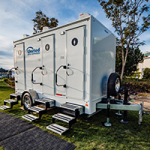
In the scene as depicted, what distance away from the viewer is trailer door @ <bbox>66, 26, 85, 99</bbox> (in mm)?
3180

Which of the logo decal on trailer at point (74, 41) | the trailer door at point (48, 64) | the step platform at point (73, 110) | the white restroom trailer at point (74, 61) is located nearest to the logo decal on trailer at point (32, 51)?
the white restroom trailer at point (74, 61)

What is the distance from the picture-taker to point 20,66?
5.45 metres

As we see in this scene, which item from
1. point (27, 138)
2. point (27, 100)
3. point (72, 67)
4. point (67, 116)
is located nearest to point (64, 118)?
point (67, 116)

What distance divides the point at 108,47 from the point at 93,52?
112 cm

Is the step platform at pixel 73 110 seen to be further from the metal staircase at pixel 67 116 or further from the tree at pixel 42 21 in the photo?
the tree at pixel 42 21

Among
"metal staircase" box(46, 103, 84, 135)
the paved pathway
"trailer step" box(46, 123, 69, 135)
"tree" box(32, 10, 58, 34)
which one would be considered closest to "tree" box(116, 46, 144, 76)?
"tree" box(32, 10, 58, 34)

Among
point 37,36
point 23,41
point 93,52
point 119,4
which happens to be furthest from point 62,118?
point 119,4

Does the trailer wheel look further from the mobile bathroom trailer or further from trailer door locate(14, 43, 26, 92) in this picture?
trailer door locate(14, 43, 26, 92)

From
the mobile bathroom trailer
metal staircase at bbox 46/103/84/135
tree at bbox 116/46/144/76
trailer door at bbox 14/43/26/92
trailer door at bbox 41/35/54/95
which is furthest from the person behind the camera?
tree at bbox 116/46/144/76

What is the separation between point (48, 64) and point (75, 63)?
4.20 feet

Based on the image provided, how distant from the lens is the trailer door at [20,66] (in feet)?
17.3

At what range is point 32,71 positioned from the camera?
4.77 meters

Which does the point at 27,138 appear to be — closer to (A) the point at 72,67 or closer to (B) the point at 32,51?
(A) the point at 72,67

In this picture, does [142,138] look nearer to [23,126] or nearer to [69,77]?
[69,77]
